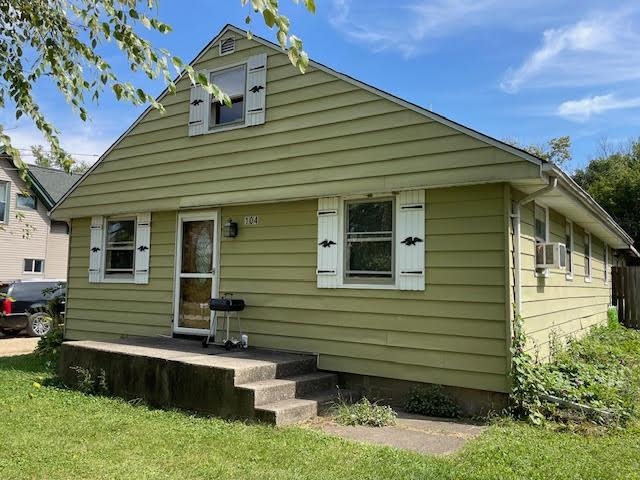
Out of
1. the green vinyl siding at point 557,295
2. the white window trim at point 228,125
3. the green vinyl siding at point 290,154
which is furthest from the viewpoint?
the white window trim at point 228,125

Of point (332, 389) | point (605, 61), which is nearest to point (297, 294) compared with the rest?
point (332, 389)

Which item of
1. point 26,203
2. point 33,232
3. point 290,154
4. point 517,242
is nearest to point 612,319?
point 517,242

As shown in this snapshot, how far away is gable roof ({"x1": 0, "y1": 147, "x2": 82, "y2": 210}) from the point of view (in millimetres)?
Result: 21375

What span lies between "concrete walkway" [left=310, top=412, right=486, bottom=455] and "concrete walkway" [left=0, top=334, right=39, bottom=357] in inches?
329

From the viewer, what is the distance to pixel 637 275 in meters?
15.4

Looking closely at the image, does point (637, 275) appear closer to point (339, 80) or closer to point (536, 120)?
point (339, 80)

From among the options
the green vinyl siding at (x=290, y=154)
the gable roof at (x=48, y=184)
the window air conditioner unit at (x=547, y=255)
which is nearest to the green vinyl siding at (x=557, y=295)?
the window air conditioner unit at (x=547, y=255)

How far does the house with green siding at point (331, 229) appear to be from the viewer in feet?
19.5

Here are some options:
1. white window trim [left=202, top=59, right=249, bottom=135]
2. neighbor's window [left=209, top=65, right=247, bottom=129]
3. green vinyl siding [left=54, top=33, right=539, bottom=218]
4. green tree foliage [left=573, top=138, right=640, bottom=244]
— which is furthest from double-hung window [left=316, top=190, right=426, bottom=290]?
green tree foliage [left=573, top=138, right=640, bottom=244]

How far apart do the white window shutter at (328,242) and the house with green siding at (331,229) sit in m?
0.02

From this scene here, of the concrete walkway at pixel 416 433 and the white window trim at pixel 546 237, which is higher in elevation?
the white window trim at pixel 546 237

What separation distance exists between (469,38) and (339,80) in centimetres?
630

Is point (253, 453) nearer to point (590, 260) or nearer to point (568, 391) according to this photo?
point (568, 391)

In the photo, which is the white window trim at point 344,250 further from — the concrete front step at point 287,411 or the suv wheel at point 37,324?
the suv wheel at point 37,324
